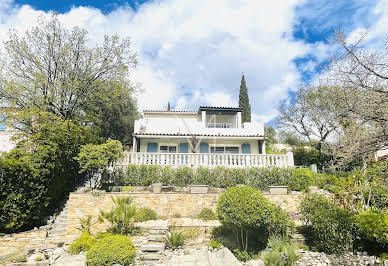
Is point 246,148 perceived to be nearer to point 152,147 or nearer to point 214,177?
point 214,177

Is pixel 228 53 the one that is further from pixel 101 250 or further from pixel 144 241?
pixel 101 250

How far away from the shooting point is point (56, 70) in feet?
56.6

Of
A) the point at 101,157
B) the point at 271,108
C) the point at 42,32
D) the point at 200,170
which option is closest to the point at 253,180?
the point at 200,170

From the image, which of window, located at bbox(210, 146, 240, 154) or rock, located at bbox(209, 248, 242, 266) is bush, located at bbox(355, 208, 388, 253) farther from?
window, located at bbox(210, 146, 240, 154)

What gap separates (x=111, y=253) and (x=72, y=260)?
1.81 meters

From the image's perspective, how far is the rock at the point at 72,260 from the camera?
8.07 m

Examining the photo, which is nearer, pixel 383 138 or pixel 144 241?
pixel 383 138

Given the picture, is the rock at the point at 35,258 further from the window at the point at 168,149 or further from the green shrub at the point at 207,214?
the window at the point at 168,149

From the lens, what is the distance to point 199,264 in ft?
26.2

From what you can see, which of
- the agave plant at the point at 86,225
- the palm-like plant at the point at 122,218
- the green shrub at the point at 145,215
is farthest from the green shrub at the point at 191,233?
the agave plant at the point at 86,225

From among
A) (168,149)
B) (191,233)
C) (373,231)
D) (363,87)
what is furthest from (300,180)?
(168,149)

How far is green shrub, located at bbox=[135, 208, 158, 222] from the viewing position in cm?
1132

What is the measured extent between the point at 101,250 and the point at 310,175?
1221 centimetres

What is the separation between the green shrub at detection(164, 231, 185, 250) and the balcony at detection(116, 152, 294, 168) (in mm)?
6616
